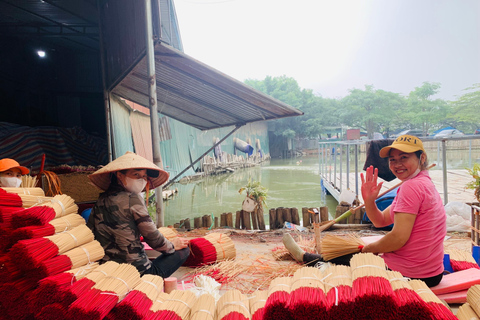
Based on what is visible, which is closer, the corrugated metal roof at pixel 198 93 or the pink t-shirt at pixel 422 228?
the pink t-shirt at pixel 422 228

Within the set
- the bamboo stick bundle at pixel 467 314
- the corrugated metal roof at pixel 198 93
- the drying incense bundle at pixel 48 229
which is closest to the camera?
the bamboo stick bundle at pixel 467 314

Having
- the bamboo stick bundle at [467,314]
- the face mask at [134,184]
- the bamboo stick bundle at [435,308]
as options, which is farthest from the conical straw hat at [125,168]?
the bamboo stick bundle at [467,314]

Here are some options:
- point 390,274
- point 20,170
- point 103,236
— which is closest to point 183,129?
point 20,170

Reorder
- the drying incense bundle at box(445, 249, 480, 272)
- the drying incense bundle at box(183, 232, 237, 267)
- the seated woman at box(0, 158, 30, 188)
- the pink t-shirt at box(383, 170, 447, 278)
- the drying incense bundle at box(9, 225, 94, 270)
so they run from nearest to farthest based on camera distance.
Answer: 1. the drying incense bundle at box(9, 225, 94, 270)
2. the pink t-shirt at box(383, 170, 447, 278)
3. the drying incense bundle at box(445, 249, 480, 272)
4. the seated woman at box(0, 158, 30, 188)
5. the drying incense bundle at box(183, 232, 237, 267)

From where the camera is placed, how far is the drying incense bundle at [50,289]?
163cm

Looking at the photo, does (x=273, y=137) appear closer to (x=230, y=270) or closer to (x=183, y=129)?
(x=183, y=129)

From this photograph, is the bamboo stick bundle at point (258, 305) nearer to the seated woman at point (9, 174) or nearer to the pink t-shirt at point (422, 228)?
the pink t-shirt at point (422, 228)

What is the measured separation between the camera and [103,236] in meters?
2.63

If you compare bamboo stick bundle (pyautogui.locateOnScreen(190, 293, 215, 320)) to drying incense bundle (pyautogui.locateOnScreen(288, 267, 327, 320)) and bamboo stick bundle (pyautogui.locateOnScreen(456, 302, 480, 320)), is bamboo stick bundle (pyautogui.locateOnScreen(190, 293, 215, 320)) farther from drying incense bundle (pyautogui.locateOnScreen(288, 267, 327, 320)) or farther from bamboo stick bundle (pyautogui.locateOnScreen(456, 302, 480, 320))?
bamboo stick bundle (pyautogui.locateOnScreen(456, 302, 480, 320))

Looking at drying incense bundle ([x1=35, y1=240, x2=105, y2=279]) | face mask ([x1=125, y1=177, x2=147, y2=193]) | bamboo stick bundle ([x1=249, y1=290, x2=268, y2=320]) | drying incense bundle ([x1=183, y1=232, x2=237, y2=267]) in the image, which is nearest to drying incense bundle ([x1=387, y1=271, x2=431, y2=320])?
bamboo stick bundle ([x1=249, y1=290, x2=268, y2=320])

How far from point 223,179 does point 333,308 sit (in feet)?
59.8

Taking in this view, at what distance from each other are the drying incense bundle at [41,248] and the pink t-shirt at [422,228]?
88.6 inches

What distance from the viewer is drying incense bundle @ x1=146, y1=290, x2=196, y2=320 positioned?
161 centimetres

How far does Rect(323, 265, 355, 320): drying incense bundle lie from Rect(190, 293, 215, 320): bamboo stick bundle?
0.61 m
